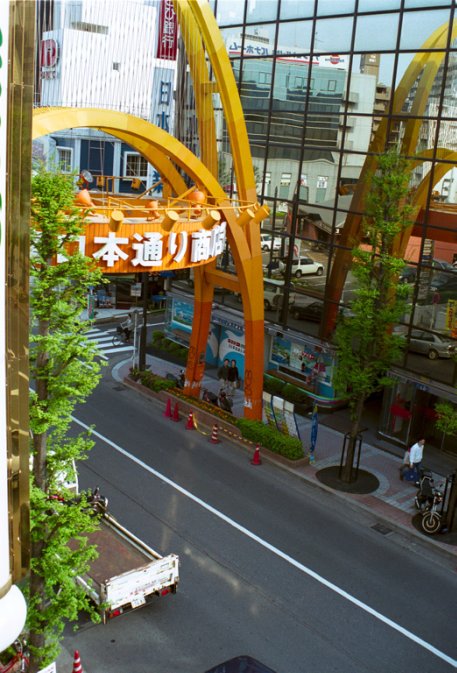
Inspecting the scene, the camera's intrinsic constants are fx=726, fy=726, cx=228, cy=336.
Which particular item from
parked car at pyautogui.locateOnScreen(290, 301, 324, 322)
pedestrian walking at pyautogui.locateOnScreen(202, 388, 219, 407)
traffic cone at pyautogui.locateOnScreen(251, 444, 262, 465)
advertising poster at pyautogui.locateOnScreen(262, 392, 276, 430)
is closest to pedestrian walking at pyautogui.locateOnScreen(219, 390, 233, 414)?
pedestrian walking at pyautogui.locateOnScreen(202, 388, 219, 407)

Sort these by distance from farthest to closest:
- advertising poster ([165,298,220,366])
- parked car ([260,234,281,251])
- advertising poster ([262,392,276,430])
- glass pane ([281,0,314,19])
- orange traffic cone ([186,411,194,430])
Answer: advertising poster ([165,298,220,366]) < parked car ([260,234,281,251]) < glass pane ([281,0,314,19]) < orange traffic cone ([186,411,194,430]) < advertising poster ([262,392,276,430])

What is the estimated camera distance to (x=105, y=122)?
66.1ft

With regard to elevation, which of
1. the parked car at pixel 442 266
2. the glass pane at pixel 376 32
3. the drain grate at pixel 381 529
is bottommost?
the drain grate at pixel 381 529

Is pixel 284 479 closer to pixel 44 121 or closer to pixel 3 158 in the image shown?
pixel 44 121

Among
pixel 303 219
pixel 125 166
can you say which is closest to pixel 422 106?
pixel 303 219

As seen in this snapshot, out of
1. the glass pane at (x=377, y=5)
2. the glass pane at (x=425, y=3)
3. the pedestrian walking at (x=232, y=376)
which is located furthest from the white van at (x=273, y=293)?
the glass pane at (x=425, y=3)

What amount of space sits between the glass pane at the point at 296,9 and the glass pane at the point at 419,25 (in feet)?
14.4

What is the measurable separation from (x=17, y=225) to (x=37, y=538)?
6.52 m

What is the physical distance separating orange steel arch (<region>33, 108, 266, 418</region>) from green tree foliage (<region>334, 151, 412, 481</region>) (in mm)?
4009

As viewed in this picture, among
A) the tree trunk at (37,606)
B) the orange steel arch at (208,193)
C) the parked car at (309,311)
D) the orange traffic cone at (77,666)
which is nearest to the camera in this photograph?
the tree trunk at (37,606)

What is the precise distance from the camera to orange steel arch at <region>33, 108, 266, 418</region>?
64.5ft

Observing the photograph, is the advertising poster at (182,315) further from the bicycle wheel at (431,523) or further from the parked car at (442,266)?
the bicycle wheel at (431,523)

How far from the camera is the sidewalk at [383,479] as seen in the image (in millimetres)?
19984

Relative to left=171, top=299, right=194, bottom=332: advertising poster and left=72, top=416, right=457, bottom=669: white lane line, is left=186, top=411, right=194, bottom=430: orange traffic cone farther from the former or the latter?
left=171, top=299, right=194, bottom=332: advertising poster
